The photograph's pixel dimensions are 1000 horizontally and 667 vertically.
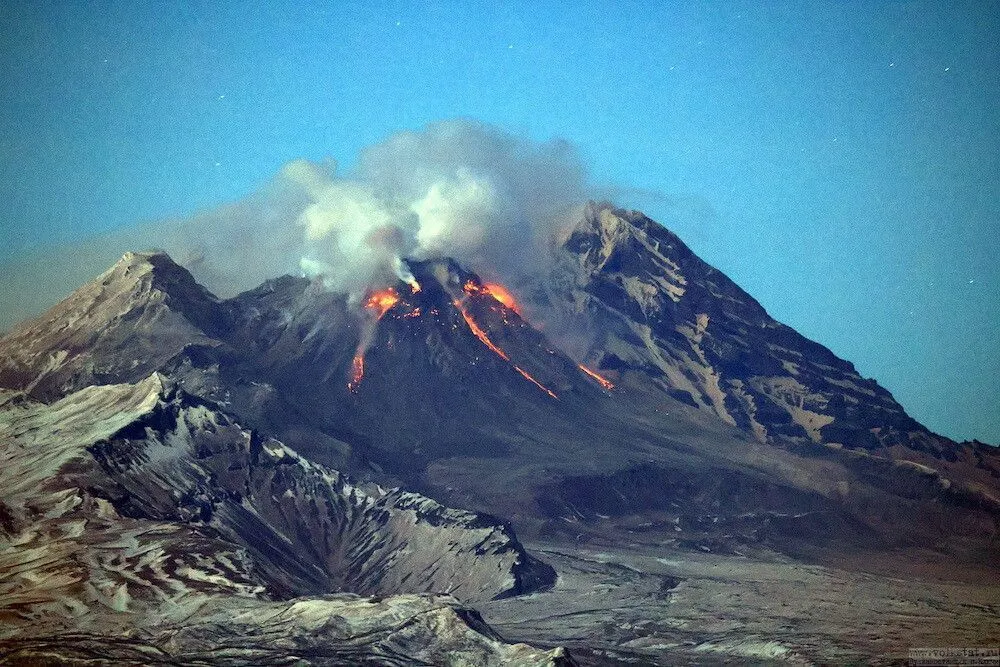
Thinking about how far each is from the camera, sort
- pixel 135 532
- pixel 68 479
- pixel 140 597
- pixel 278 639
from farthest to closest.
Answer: pixel 68 479 < pixel 135 532 < pixel 140 597 < pixel 278 639

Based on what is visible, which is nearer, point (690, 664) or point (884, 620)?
point (690, 664)

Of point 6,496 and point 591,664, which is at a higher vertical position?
point 6,496

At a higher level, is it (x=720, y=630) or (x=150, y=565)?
(x=150, y=565)

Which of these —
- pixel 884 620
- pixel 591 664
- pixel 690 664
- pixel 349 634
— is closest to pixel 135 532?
pixel 349 634

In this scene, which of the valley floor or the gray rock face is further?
the valley floor

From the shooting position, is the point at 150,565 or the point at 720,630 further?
the point at 720,630

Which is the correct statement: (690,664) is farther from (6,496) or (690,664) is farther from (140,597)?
(6,496)

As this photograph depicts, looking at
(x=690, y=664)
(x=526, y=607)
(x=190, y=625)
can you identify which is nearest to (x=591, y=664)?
(x=690, y=664)

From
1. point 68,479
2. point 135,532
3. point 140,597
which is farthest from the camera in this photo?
point 68,479

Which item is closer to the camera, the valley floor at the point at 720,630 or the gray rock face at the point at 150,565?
the gray rock face at the point at 150,565

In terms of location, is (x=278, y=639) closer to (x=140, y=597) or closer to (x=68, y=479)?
(x=140, y=597)
